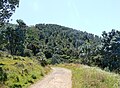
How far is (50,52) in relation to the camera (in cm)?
12156

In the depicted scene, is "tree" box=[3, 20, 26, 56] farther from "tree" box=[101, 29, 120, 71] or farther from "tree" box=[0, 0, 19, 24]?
"tree" box=[0, 0, 19, 24]

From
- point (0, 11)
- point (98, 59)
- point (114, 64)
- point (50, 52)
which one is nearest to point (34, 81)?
→ point (0, 11)

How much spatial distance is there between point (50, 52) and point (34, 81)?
92.4 m

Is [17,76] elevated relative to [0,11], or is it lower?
lower

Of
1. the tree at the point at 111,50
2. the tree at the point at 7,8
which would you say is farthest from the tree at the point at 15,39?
the tree at the point at 7,8

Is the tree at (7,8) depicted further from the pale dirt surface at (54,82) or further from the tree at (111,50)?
the tree at (111,50)

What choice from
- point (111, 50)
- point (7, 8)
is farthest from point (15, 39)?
point (7, 8)

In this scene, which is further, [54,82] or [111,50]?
[111,50]

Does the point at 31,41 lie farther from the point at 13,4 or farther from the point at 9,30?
the point at 13,4

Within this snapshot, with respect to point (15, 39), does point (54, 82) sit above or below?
below

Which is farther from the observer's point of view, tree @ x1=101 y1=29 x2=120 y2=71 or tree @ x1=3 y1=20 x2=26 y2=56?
tree @ x1=3 y1=20 x2=26 y2=56

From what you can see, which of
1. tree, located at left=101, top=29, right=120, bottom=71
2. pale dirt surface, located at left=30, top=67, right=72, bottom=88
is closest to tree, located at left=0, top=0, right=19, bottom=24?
pale dirt surface, located at left=30, top=67, right=72, bottom=88

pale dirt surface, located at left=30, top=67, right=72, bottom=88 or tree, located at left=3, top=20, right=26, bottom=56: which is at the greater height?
tree, located at left=3, top=20, right=26, bottom=56

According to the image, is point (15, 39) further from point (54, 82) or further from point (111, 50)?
point (54, 82)
